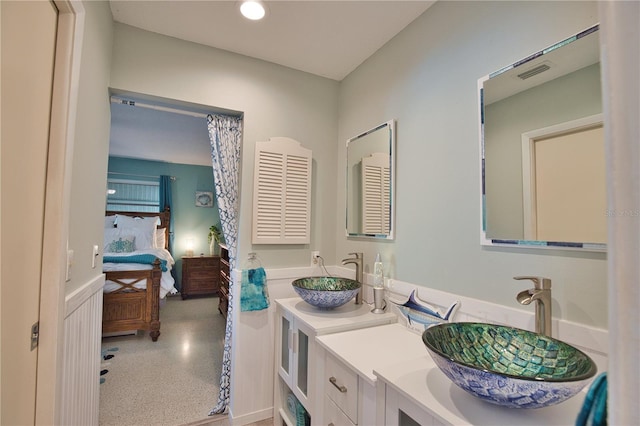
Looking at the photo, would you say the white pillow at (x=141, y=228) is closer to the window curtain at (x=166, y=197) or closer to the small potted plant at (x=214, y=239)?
the window curtain at (x=166, y=197)

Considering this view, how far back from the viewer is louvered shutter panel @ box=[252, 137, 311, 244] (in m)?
2.15

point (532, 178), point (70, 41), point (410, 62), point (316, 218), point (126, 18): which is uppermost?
point (126, 18)

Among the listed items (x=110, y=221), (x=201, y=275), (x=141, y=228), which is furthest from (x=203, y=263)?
(x=110, y=221)

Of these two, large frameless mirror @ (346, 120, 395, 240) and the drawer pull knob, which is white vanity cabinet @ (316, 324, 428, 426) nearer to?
the drawer pull knob

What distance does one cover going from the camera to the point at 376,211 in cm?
198

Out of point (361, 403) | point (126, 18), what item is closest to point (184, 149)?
point (126, 18)

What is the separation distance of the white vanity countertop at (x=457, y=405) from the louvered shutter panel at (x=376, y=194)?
97 centimetres

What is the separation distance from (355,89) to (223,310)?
3414 millimetres

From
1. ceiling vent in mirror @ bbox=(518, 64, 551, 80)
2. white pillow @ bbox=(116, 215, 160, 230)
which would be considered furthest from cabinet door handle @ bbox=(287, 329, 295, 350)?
white pillow @ bbox=(116, 215, 160, 230)

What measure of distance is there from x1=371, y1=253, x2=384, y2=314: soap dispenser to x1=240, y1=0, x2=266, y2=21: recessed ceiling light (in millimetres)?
Result: 1577

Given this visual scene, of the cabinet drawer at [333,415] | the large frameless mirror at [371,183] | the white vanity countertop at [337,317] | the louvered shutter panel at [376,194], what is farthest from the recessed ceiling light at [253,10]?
the cabinet drawer at [333,415]

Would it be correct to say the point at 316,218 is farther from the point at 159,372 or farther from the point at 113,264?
the point at 113,264

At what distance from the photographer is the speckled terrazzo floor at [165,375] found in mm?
2141

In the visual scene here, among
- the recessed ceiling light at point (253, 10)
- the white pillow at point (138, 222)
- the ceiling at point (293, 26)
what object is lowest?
the white pillow at point (138, 222)
